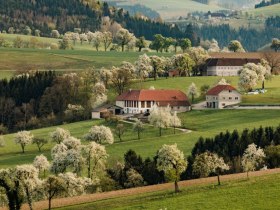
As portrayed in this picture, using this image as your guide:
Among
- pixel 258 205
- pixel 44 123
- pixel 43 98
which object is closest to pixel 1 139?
pixel 44 123

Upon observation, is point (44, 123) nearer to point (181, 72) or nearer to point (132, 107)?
point (132, 107)

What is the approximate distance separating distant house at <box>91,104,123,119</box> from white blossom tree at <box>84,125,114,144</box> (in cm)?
2348

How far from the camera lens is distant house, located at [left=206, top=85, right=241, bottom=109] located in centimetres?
14088

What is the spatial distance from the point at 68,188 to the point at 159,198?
47.1ft

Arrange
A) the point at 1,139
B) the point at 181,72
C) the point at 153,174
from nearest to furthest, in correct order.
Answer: the point at 153,174 → the point at 1,139 → the point at 181,72

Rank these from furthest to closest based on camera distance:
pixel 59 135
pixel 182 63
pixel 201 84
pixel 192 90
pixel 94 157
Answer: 1. pixel 182 63
2. pixel 201 84
3. pixel 192 90
4. pixel 59 135
5. pixel 94 157

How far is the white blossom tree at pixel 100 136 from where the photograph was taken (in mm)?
113312

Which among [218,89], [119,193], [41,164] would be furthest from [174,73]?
[119,193]

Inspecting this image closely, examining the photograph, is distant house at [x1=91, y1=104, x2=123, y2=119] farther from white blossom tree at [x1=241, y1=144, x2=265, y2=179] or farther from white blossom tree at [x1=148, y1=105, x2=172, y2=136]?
white blossom tree at [x1=241, y1=144, x2=265, y2=179]

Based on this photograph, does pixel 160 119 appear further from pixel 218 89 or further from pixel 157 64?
pixel 157 64

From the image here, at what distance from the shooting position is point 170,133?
11950 centimetres

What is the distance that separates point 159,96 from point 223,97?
46.4ft

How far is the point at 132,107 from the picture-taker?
146125 millimetres

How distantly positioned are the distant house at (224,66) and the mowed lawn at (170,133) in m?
54.6
